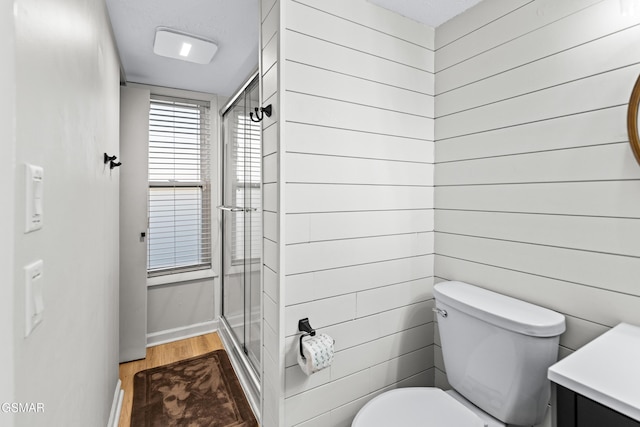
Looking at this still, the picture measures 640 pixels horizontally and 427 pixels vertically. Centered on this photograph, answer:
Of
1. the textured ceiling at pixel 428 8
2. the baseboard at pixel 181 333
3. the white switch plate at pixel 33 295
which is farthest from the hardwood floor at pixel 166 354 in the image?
the textured ceiling at pixel 428 8

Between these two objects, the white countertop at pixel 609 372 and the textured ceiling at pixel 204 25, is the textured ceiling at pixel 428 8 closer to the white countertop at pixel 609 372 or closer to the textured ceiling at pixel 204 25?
the textured ceiling at pixel 204 25

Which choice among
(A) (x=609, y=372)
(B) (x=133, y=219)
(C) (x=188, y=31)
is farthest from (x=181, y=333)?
(A) (x=609, y=372)

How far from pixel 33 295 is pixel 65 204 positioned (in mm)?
356

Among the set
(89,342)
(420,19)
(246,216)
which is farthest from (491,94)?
(89,342)

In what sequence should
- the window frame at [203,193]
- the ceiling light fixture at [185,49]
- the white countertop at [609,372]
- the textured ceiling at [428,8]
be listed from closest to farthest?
the white countertop at [609,372] < the textured ceiling at [428,8] < the ceiling light fixture at [185,49] < the window frame at [203,193]

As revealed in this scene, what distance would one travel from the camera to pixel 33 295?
1.94ft

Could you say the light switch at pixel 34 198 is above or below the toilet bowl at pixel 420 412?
above

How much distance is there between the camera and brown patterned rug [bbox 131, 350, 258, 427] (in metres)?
1.77

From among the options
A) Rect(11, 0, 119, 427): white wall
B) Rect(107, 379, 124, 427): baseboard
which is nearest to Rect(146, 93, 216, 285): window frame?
Rect(107, 379, 124, 427): baseboard

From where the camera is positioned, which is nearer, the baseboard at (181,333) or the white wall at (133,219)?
the white wall at (133,219)

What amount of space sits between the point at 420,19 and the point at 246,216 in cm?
160

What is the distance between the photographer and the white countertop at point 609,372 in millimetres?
686

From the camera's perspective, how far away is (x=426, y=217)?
1.69 meters

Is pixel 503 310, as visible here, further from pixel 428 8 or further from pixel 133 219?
pixel 133 219
